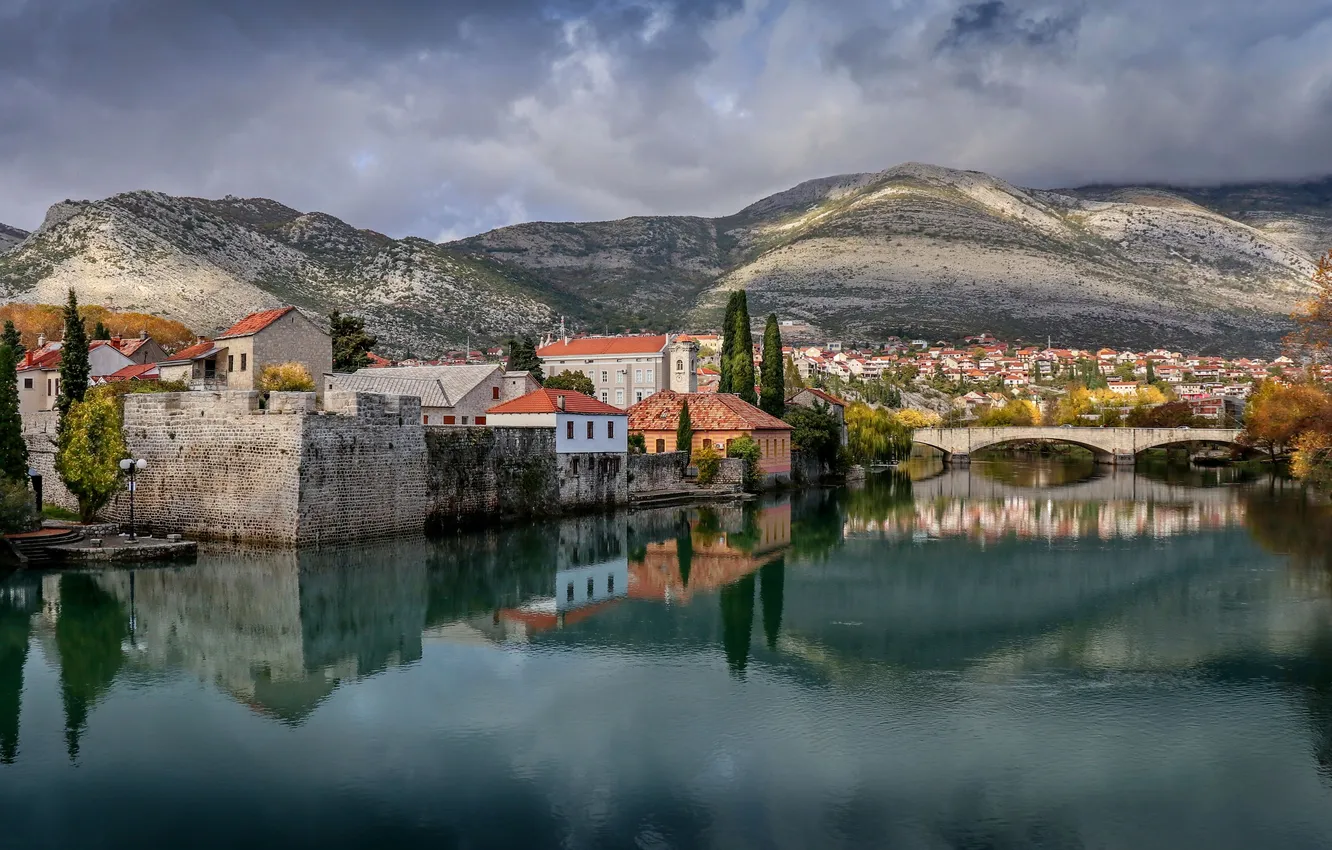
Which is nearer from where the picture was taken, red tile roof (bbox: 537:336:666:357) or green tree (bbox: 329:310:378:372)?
green tree (bbox: 329:310:378:372)

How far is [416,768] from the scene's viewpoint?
10320 millimetres

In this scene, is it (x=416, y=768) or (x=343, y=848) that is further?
(x=416, y=768)

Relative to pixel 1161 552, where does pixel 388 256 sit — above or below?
above

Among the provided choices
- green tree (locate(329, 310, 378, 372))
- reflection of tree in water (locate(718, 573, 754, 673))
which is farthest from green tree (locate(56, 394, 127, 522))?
green tree (locate(329, 310, 378, 372))

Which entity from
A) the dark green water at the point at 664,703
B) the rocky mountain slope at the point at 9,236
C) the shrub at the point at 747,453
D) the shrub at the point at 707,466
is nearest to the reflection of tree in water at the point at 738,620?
the dark green water at the point at 664,703

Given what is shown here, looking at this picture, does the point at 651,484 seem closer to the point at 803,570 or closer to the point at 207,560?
the point at 803,570

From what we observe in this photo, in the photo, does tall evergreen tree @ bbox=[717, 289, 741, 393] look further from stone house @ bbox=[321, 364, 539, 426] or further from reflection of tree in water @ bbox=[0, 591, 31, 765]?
reflection of tree in water @ bbox=[0, 591, 31, 765]

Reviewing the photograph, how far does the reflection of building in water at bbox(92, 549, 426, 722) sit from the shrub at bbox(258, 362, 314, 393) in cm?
1534

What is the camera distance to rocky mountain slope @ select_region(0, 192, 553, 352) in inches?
3268

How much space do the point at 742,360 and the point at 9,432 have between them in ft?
116

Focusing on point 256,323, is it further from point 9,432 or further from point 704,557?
point 704,557

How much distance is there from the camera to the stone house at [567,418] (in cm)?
3459

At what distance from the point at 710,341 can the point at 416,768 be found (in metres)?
109

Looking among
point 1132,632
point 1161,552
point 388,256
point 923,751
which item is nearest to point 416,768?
point 923,751
